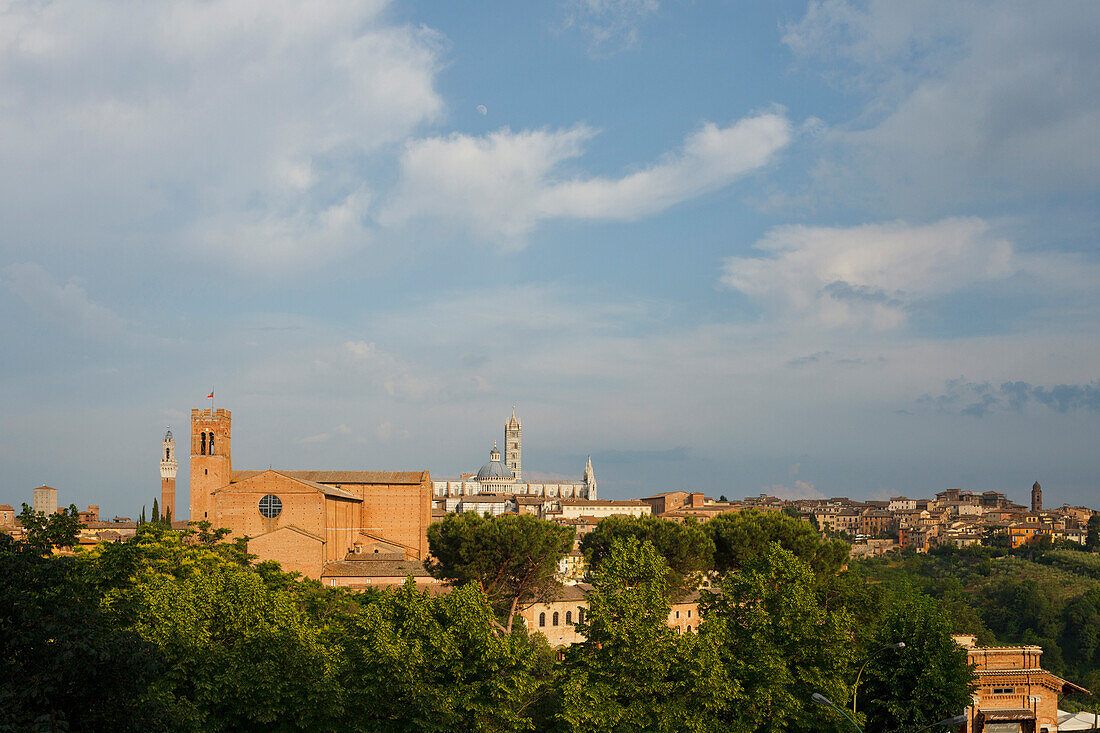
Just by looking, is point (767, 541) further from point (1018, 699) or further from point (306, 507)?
point (306, 507)

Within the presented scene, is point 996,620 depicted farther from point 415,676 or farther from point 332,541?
point 415,676

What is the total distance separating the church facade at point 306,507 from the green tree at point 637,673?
40886 mm

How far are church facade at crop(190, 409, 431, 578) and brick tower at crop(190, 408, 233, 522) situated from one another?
87 mm

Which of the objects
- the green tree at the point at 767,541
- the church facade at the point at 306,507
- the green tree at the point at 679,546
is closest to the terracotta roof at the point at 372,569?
the church facade at the point at 306,507

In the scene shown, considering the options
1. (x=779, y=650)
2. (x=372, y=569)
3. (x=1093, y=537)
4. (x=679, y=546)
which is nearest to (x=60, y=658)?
(x=779, y=650)

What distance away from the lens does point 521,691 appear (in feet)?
93.5

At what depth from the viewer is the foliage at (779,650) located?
29.6m

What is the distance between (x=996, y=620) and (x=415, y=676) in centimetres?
8750

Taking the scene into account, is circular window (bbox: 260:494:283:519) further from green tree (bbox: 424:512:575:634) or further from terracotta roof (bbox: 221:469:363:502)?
green tree (bbox: 424:512:575:634)

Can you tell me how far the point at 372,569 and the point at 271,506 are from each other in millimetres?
10360

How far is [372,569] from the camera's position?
6788 centimetres

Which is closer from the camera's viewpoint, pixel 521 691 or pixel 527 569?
pixel 521 691

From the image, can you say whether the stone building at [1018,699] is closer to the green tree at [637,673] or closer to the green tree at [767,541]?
the green tree at [637,673]

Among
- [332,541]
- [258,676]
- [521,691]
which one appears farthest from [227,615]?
[332,541]
